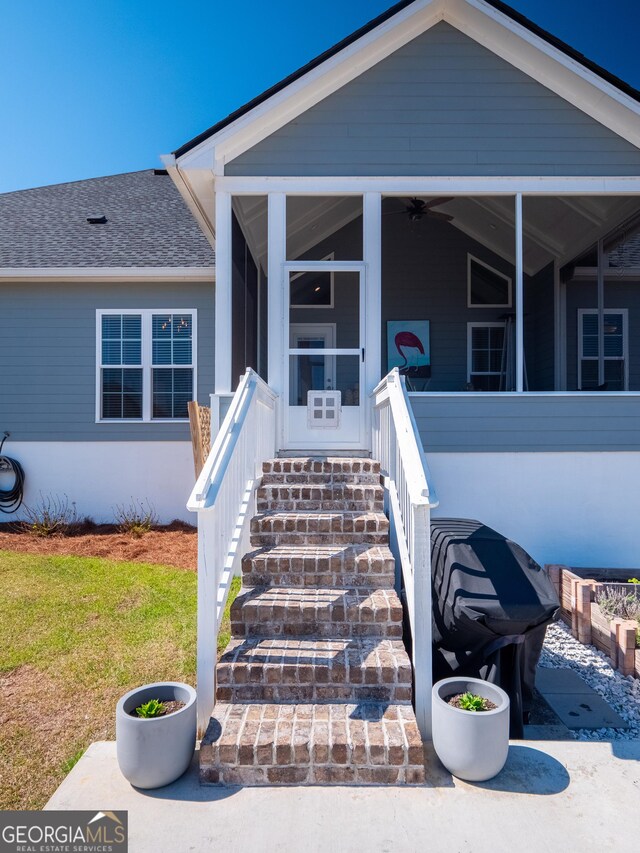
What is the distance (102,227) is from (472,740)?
10018 millimetres

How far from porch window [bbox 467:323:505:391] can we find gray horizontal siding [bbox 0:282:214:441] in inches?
168

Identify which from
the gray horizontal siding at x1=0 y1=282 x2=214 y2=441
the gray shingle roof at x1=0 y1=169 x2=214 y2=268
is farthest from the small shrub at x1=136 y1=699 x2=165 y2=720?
the gray shingle roof at x1=0 y1=169 x2=214 y2=268

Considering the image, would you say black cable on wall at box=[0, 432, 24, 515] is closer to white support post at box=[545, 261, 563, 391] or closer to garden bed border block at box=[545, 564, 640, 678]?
garden bed border block at box=[545, 564, 640, 678]

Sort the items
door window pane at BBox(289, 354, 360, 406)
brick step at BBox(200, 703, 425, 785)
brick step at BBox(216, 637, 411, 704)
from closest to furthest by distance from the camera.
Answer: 1. brick step at BBox(200, 703, 425, 785)
2. brick step at BBox(216, 637, 411, 704)
3. door window pane at BBox(289, 354, 360, 406)

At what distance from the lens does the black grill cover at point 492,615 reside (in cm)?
320

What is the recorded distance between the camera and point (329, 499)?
4.78m

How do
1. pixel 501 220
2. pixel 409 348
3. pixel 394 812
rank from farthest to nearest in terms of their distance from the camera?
pixel 409 348 → pixel 501 220 → pixel 394 812

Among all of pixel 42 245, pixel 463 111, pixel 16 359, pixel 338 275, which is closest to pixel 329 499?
pixel 463 111

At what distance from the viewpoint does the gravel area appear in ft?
10.9

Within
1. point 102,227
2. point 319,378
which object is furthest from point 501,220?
point 102,227

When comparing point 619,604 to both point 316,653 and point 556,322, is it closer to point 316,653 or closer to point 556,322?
point 316,653

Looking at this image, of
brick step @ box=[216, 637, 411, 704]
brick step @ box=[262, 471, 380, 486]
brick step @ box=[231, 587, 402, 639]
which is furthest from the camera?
brick step @ box=[262, 471, 380, 486]

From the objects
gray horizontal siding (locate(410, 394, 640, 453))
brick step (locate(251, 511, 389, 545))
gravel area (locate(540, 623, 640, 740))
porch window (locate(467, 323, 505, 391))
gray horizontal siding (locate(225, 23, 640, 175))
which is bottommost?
gravel area (locate(540, 623, 640, 740))

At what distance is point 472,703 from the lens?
9.10 feet
